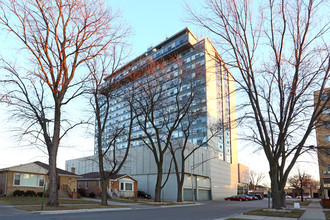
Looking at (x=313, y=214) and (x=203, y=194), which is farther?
(x=203, y=194)

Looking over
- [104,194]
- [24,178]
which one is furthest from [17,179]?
[104,194]

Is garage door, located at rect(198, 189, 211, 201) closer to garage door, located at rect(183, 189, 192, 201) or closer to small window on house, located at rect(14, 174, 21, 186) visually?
garage door, located at rect(183, 189, 192, 201)

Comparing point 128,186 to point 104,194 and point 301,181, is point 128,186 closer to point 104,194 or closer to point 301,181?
point 104,194

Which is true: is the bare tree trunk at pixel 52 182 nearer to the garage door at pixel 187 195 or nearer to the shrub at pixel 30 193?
the shrub at pixel 30 193

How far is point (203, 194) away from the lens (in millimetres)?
58219

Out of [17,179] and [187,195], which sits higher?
[17,179]

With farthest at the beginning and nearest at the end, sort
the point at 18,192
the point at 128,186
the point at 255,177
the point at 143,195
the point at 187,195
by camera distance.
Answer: the point at 255,177, the point at 187,195, the point at 143,195, the point at 128,186, the point at 18,192

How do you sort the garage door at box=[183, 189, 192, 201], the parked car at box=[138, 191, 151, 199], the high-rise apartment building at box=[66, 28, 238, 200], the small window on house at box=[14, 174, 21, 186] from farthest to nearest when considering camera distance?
the garage door at box=[183, 189, 192, 201]
the parked car at box=[138, 191, 151, 199]
the small window on house at box=[14, 174, 21, 186]
the high-rise apartment building at box=[66, 28, 238, 200]

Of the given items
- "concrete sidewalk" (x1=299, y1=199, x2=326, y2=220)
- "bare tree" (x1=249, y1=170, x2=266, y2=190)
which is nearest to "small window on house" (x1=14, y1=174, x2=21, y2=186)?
"concrete sidewalk" (x1=299, y1=199, x2=326, y2=220)

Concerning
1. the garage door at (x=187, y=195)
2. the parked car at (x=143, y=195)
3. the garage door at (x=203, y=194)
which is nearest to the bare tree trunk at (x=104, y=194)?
the parked car at (x=143, y=195)

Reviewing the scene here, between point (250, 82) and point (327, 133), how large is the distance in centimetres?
4605

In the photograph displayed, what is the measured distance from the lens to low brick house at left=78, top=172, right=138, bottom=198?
4462cm

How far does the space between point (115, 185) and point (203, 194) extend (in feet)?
69.1

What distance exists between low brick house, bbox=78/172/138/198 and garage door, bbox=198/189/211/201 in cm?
1437
